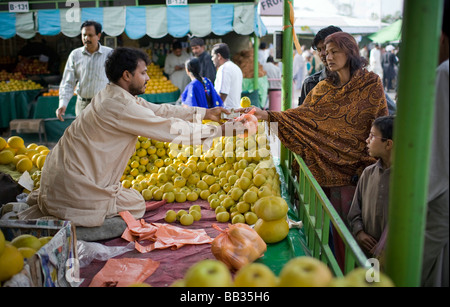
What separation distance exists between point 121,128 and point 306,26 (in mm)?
16657

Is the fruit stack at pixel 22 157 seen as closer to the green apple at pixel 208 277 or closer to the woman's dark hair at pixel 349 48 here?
the woman's dark hair at pixel 349 48

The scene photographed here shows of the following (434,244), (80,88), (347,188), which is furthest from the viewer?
(80,88)

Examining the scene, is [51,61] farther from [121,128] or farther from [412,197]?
[412,197]

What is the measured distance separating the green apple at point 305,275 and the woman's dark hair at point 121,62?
7.48 ft

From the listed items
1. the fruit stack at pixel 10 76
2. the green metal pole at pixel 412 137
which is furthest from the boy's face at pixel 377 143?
the fruit stack at pixel 10 76

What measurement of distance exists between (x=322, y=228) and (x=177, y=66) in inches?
344

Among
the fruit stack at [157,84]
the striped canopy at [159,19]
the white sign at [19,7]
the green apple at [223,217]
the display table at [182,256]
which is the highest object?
the white sign at [19,7]

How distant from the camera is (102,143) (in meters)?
3.10

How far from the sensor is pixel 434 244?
5.98 feet

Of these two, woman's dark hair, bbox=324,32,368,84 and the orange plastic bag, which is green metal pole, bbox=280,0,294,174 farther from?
woman's dark hair, bbox=324,32,368,84

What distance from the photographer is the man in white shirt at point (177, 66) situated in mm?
10526

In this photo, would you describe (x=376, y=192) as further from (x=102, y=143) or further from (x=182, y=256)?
(x=102, y=143)

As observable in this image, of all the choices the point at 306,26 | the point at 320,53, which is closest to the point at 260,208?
the point at 320,53

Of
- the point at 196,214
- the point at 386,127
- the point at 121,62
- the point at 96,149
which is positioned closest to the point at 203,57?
the point at 121,62
